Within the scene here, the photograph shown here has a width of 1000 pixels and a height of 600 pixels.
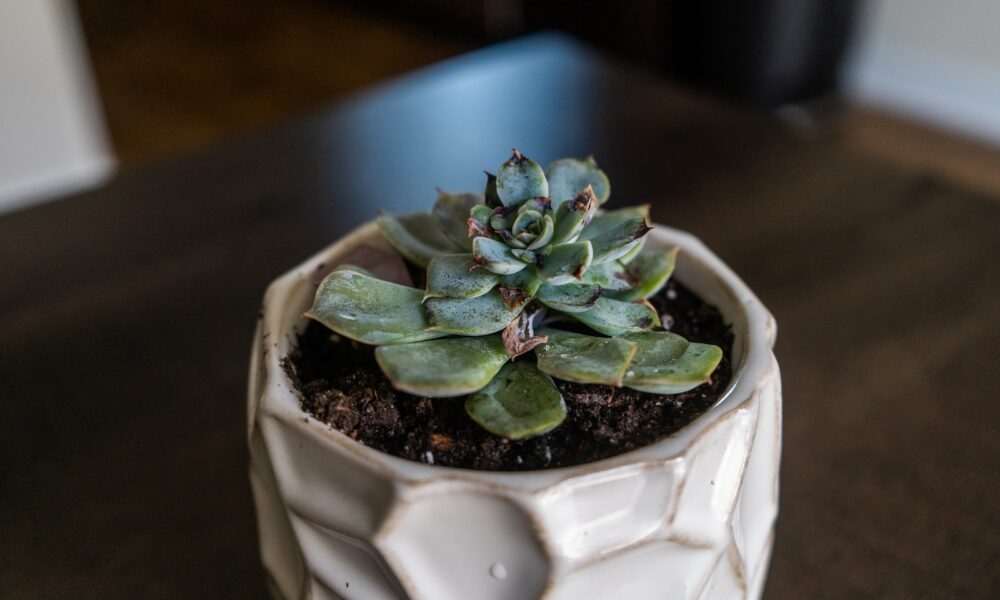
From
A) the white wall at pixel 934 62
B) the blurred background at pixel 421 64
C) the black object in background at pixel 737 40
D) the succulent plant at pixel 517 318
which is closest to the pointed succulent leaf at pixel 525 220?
the succulent plant at pixel 517 318

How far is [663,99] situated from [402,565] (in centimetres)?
91

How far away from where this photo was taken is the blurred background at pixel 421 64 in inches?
83.7

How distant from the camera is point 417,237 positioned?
0.48 meters

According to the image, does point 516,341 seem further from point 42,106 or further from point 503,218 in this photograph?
point 42,106

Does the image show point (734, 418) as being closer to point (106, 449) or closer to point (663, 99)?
point (106, 449)

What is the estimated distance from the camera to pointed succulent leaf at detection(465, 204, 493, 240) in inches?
15.6

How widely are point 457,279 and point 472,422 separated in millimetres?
64

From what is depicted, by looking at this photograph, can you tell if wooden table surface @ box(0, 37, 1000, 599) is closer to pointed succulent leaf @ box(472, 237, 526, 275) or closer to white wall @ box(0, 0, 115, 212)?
pointed succulent leaf @ box(472, 237, 526, 275)

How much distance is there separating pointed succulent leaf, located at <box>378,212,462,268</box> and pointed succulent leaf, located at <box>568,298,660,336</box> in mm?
79

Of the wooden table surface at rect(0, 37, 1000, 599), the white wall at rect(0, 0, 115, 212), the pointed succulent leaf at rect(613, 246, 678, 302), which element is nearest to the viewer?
the pointed succulent leaf at rect(613, 246, 678, 302)

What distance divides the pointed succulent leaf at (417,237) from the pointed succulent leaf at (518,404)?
0.08m

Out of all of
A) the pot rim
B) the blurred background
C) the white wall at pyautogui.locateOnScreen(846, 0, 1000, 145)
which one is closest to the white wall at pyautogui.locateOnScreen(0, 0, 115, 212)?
the blurred background

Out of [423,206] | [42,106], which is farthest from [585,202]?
[42,106]

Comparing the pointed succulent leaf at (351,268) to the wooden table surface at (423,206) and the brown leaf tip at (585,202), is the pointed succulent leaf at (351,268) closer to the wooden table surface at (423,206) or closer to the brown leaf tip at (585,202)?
the brown leaf tip at (585,202)
